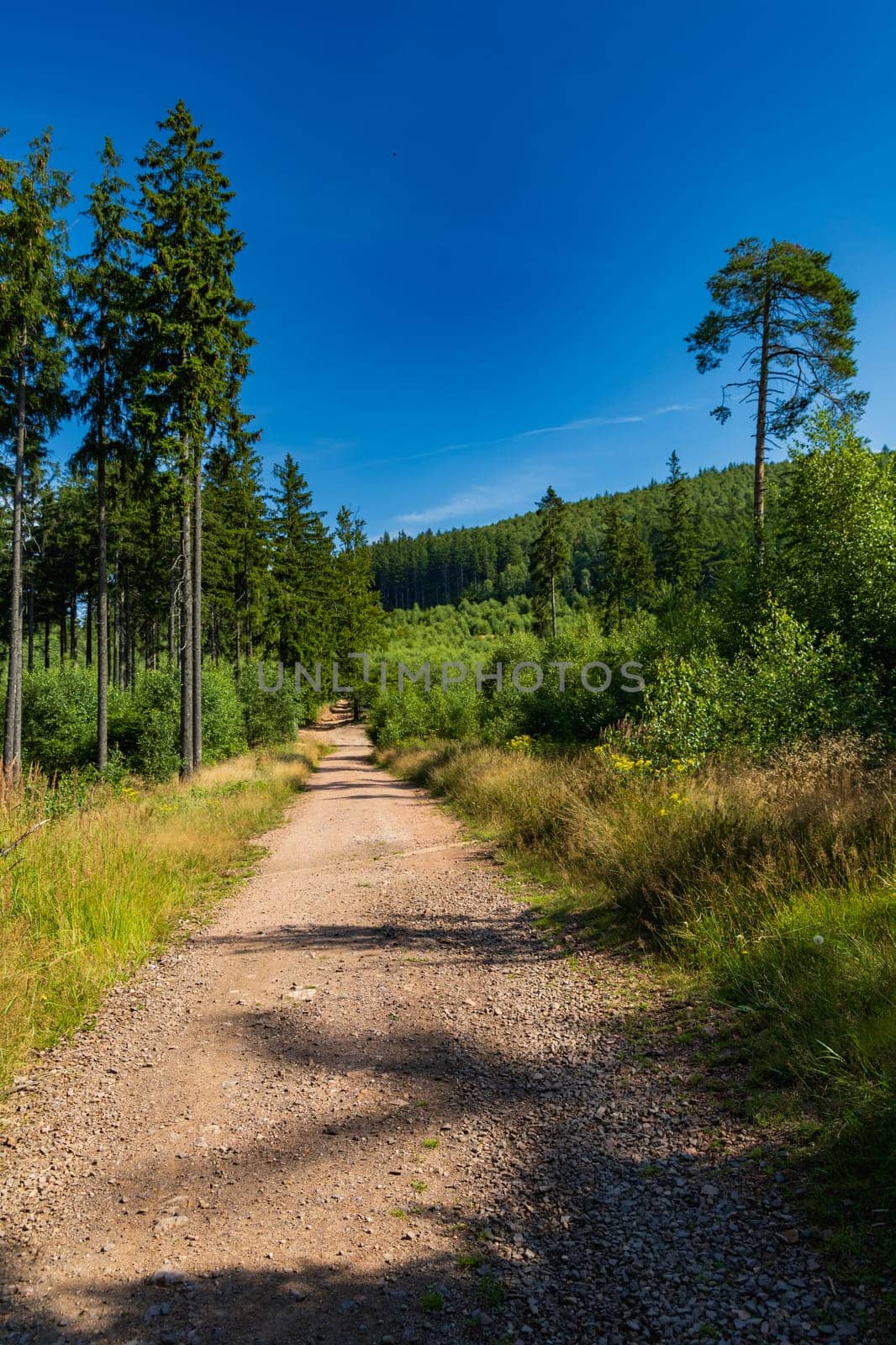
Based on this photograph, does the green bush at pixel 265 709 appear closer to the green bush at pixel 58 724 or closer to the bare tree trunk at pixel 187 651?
the green bush at pixel 58 724

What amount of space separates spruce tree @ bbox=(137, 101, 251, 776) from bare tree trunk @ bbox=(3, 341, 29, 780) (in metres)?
3.31

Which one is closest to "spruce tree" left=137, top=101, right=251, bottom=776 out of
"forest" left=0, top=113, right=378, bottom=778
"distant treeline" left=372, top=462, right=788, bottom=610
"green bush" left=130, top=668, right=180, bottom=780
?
"forest" left=0, top=113, right=378, bottom=778

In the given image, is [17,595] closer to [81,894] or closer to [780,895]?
[81,894]

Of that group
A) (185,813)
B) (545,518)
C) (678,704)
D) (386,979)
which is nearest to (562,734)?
(678,704)

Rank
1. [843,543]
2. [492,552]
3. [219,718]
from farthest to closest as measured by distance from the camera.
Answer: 1. [492,552]
2. [219,718]
3. [843,543]

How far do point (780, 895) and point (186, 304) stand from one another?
741 inches

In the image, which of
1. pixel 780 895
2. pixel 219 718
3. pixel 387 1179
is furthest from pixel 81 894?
pixel 219 718

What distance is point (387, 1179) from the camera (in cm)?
280

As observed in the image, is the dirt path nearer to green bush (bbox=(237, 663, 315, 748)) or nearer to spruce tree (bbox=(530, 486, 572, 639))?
green bush (bbox=(237, 663, 315, 748))

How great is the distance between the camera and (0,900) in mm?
5047

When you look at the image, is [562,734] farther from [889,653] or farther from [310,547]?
[310,547]

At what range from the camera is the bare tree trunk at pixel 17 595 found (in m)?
16.3

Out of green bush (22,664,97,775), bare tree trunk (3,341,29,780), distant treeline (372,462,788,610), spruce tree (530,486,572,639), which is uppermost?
distant treeline (372,462,788,610)

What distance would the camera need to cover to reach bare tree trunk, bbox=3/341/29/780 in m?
16.3
